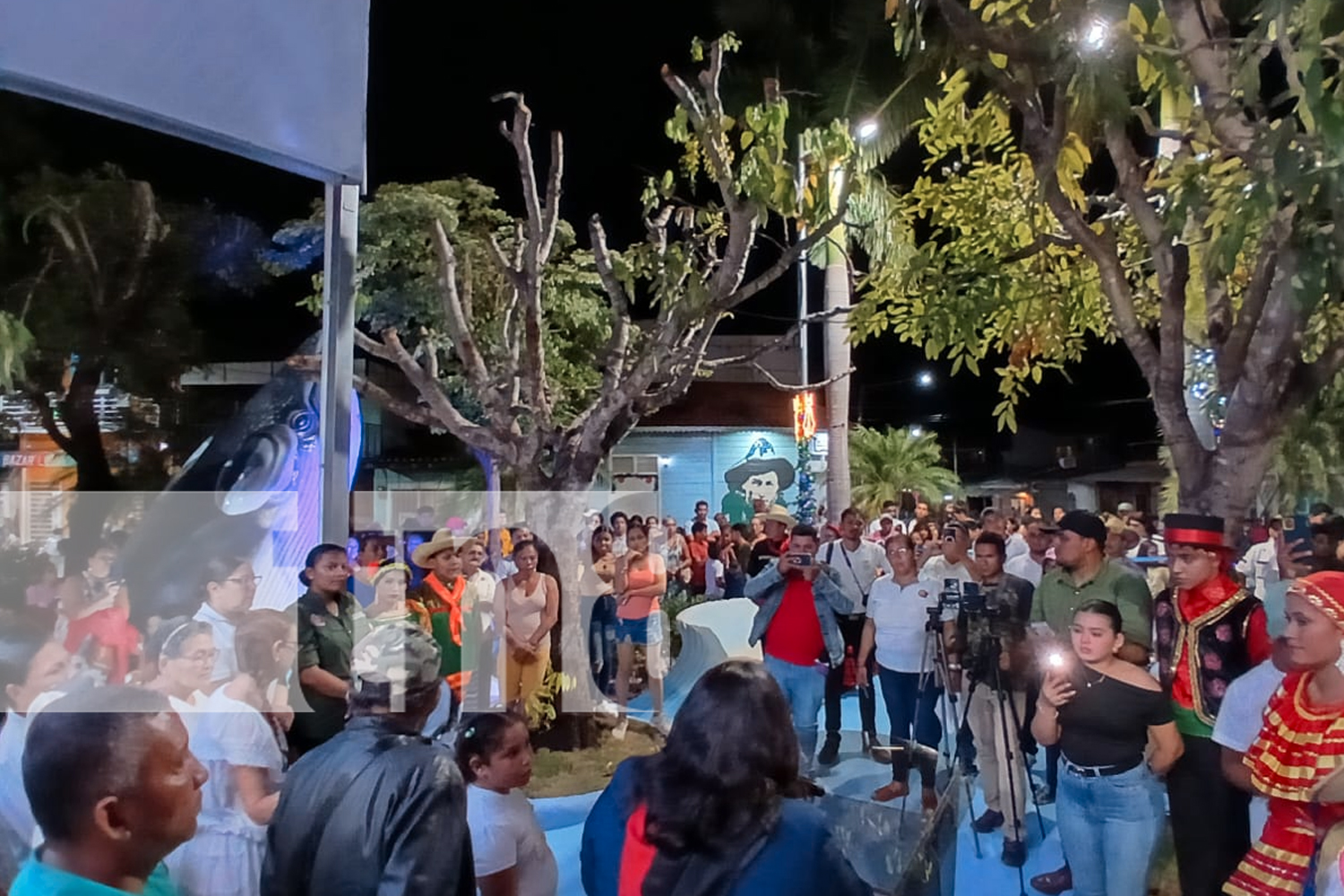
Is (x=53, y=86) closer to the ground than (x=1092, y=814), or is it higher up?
higher up

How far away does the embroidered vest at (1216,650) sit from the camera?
11.6 ft

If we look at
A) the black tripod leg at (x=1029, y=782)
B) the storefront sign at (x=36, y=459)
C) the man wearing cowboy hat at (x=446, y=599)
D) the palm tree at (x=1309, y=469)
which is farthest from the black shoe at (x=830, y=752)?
the storefront sign at (x=36, y=459)

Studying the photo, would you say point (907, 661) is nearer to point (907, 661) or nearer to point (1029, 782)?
point (907, 661)

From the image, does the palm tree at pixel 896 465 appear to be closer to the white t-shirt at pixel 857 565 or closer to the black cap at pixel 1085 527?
the white t-shirt at pixel 857 565

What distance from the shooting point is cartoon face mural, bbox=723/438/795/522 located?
1135cm

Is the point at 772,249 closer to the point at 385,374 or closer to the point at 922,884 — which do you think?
the point at 385,374

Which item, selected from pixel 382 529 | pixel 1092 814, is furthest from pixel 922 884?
pixel 382 529

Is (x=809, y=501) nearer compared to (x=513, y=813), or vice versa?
(x=513, y=813)

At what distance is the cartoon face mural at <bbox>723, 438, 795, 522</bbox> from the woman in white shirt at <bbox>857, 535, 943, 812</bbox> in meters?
5.67

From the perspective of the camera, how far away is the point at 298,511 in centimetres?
493

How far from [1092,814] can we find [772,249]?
17.7 feet

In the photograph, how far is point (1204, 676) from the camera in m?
3.59

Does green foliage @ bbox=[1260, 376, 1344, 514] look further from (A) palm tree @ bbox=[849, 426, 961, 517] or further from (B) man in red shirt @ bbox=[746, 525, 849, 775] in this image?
(A) palm tree @ bbox=[849, 426, 961, 517]

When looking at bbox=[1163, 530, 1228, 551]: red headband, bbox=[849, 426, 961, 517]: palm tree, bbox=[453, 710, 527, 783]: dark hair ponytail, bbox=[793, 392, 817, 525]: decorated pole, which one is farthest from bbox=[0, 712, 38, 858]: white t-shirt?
bbox=[849, 426, 961, 517]: palm tree
